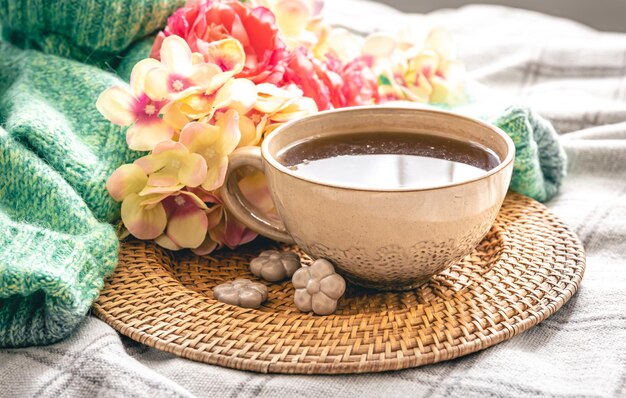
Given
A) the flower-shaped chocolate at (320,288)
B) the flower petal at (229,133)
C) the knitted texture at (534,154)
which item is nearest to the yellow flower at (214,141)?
the flower petal at (229,133)

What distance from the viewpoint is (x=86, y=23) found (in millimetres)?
750

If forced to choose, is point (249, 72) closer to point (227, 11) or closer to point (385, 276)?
point (227, 11)

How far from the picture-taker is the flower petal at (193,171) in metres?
0.61

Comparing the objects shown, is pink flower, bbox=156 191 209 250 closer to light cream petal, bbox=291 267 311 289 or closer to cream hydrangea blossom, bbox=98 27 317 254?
cream hydrangea blossom, bbox=98 27 317 254

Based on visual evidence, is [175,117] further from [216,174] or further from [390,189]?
[390,189]

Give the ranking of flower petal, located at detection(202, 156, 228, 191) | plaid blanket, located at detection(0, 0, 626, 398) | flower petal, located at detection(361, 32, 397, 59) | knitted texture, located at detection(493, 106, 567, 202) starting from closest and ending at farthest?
plaid blanket, located at detection(0, 0, 626, 398)
flower petal, located at detection(202, 156, 228, 191)
knitted texture, located at detection(493, 106, 567, 202)
flower petal, located at detection(361, 32, 397, 59)

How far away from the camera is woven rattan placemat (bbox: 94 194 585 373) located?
513 millimetres

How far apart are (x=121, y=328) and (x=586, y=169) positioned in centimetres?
51

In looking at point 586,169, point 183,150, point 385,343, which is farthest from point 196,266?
point 586,169

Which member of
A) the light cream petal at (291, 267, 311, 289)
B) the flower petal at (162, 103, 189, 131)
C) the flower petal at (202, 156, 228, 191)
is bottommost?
the light cream petal at (291, 267, 311, 289)

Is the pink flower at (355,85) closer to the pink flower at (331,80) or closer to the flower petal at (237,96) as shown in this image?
the pink flower at (331,80)

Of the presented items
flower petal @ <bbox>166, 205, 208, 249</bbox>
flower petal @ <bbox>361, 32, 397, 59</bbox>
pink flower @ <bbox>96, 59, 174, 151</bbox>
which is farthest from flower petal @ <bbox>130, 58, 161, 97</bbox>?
flower petal @ <bbox>361, 32, 397, 59</bbox>

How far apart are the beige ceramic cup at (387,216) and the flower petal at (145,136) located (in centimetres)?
6

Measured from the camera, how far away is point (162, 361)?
1.75 ft
